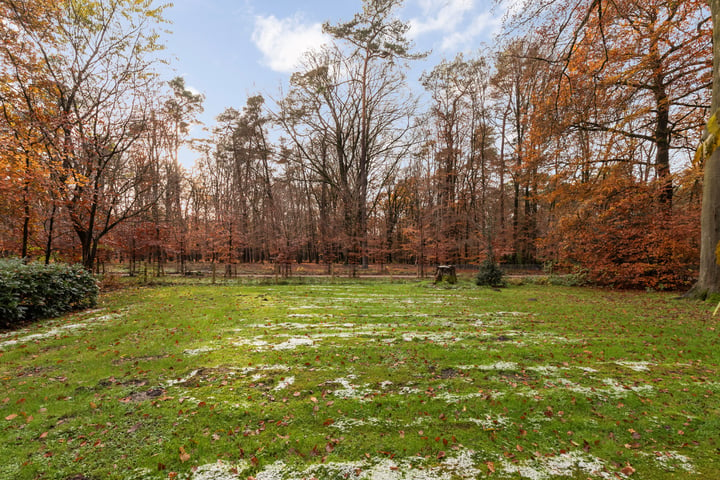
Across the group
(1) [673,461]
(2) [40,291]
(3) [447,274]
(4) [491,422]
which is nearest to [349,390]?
(4) [491,422]

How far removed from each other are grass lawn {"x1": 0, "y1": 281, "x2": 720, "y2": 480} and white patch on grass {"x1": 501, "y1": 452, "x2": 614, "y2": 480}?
0.01 metres

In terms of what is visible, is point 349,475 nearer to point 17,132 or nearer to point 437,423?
point 437,423

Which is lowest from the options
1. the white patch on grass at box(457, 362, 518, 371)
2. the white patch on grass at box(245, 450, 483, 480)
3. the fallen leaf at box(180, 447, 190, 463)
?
the white patch on grass at box(245, 450, 483, 480)

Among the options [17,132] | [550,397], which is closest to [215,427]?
[550,397]

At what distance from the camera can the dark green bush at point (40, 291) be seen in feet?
21.0

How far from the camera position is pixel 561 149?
12789 mm

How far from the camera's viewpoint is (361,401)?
3338 mm

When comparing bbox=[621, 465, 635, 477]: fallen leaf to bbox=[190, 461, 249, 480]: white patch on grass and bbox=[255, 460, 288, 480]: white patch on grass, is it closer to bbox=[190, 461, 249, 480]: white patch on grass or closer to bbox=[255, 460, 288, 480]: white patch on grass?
bbox=[255, 460, 288, 480]: white patch on grass

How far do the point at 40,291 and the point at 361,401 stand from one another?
8744 millimetres

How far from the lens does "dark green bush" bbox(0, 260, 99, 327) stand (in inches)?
253

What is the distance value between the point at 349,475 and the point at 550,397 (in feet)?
7.99

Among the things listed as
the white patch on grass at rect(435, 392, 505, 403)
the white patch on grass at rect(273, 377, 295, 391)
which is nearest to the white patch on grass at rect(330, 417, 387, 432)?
the white patch on grass at rect(435, 392, 505, 403)

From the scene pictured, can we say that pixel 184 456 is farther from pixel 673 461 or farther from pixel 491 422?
pixel 673 461

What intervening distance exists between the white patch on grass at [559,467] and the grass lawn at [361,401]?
0.04 ft
